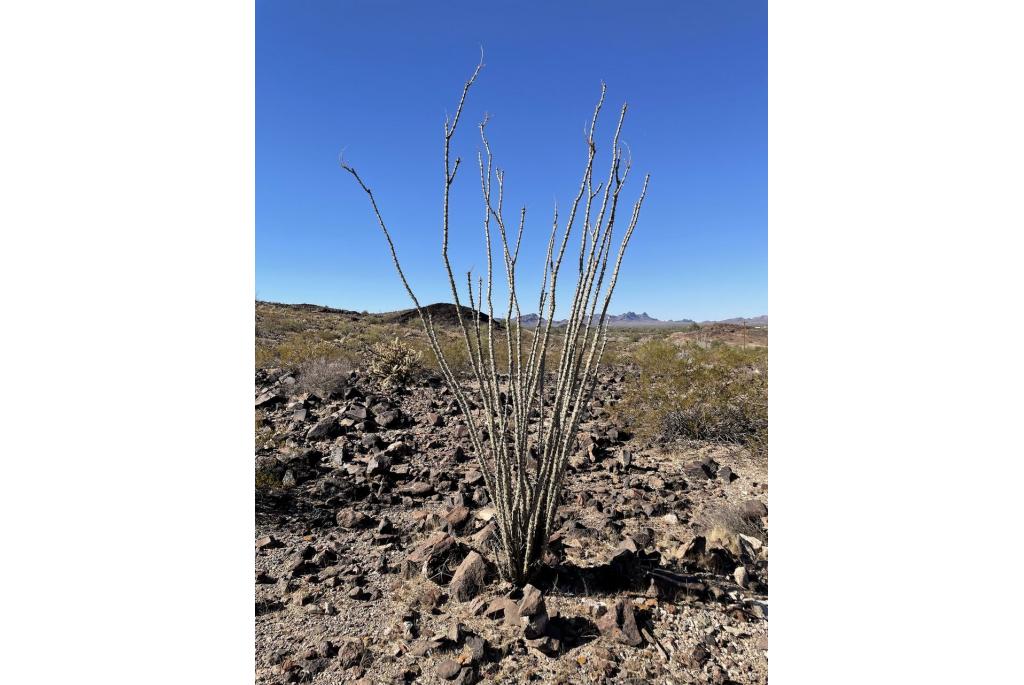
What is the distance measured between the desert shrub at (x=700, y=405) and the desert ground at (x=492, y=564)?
38mm

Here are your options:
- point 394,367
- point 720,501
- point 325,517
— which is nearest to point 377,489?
point 325,517

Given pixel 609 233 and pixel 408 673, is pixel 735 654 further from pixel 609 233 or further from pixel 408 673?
pixel 609 233

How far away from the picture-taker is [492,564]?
188cm

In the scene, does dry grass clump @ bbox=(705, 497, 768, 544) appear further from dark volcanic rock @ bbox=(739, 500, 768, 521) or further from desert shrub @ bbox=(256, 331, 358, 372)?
desert shrub @ bbox=(256, 331, 358, 372)

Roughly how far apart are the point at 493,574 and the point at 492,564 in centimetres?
5

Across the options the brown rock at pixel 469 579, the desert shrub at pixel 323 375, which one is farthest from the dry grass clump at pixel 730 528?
the desert shrub at pixel 323 375

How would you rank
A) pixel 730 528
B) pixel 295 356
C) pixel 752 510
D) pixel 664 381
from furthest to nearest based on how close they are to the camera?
1. pixel 295 356
2. pixel 664 381
3. pixel 752 510
4. pixel 730 528

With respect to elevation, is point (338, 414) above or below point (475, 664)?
above

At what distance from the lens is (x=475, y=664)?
1.40m

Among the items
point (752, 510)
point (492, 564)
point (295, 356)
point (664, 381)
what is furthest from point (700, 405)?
point (295, 356)

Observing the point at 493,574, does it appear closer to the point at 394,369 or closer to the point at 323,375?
the point at 394,369

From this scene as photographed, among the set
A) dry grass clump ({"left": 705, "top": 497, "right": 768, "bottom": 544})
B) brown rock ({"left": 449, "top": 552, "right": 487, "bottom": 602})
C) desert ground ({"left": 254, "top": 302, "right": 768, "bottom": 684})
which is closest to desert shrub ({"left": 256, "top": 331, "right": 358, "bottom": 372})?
desert ground ({"left": 254, "top": 302, "right": 768, "bottom": 684})

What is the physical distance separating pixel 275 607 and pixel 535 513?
3.39 ft

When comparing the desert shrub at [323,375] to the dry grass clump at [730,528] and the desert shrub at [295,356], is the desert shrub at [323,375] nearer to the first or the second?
the desert shrub at [295,356]
